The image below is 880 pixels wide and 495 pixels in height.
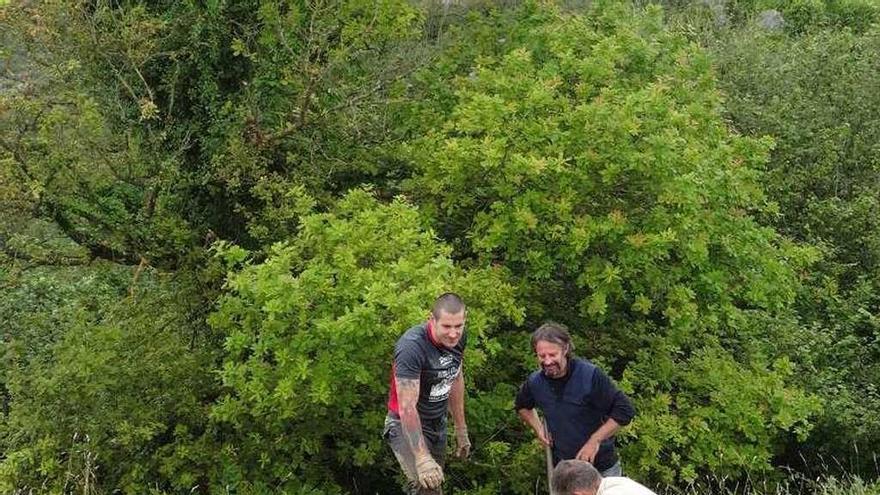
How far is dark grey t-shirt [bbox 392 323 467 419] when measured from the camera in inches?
197

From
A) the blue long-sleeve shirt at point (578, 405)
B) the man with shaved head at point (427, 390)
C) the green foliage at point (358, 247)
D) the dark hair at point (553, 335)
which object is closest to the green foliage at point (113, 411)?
the green foliage at point (358, 247)

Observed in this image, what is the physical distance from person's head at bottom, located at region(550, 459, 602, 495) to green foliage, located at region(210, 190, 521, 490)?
2337mm

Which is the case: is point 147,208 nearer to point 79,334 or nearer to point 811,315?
point 79,334

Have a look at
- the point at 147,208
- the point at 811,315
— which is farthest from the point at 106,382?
the point at 811,315

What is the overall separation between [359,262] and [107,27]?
4.68m

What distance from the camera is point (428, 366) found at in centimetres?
512

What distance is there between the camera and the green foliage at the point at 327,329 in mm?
6621

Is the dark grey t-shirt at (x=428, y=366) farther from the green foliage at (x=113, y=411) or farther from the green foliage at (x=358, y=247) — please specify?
the green foliage at (x=113, y=411)

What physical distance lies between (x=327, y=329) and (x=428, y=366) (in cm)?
152

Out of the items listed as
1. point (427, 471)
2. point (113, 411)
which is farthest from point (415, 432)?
point (113, 411)

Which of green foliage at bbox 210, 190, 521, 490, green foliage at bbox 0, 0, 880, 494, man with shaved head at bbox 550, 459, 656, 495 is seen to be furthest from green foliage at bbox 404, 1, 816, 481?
man with shaved head at bbox 550, 459, 656, 495

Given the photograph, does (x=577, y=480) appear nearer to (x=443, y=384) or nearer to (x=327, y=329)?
(x=443, y=384)

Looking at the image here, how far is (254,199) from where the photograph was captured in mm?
10000

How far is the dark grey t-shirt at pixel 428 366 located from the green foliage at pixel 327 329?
1.07 metres
